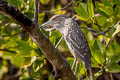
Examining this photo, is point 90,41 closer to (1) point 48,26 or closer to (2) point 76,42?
(2) point 76,42

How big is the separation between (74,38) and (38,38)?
2.52 ft

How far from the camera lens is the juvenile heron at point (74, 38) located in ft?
9.77

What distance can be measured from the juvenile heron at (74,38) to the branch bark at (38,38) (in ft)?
1.10

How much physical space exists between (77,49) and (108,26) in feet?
1.49

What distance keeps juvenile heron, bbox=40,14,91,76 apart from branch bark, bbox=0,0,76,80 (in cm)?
34

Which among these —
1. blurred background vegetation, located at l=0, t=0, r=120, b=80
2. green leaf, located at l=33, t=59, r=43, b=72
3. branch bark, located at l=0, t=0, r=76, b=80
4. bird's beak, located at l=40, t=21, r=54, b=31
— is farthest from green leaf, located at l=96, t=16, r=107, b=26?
branch bark, located at l=0, t=0, r=76, b=80

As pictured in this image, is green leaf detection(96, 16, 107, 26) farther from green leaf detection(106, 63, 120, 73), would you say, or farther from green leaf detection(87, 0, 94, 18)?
green leaf detection(106, 63, 120, 73)

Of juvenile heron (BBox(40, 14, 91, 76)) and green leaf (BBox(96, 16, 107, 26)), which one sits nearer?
juvenile heron (BBox(40, 14, 91, 76))

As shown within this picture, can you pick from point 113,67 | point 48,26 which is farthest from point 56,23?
point 113,67

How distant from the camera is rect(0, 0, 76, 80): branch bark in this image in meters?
2.15

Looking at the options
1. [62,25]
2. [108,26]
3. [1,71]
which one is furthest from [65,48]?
[1,71]

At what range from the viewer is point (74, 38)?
3035 mm

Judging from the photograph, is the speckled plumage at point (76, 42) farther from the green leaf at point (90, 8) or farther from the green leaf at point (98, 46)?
the green leaf at point (90, 8)

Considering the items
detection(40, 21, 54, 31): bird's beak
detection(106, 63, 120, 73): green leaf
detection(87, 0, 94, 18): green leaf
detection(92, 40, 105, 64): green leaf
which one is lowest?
detection(106, 63, 120, 73): green leaf
